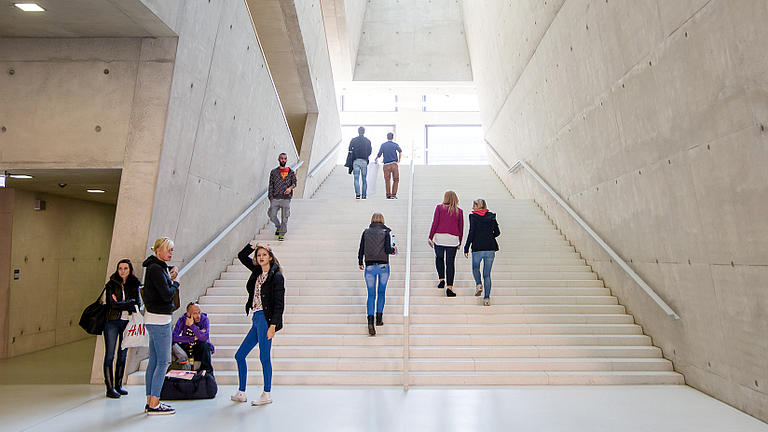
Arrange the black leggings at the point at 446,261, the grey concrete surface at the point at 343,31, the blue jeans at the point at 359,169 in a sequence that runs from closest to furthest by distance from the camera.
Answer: the black leggings at the point at 446,261 < the blue jeans at the point at 359,169 < the grey concrete surface at the point at 343,31

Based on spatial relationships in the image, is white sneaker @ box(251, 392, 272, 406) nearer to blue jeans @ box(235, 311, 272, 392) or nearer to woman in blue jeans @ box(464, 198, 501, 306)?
blue jeans @ box(235, 311, 272, 392)

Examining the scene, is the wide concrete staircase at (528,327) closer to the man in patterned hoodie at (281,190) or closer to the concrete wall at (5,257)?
the man in patterned hoodie at (281,190)

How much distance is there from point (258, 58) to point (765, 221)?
26.5 ft

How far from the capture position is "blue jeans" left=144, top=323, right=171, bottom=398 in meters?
4.75

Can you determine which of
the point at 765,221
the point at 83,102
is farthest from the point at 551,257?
the point at 83,102

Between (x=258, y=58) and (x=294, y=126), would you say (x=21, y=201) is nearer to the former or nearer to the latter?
(x=258, y=58)

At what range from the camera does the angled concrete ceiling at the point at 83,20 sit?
18.5ft

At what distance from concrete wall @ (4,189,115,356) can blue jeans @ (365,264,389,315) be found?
557cm

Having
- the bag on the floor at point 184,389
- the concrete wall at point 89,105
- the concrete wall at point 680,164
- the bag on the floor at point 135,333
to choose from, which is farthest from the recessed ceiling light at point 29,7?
the concrete wall at point 680,164

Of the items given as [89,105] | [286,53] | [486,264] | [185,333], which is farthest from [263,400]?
[286,53]

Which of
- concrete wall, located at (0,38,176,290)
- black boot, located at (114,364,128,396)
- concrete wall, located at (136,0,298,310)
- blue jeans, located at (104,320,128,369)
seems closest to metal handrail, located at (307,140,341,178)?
concrete wall, located at (136,0,298,310)

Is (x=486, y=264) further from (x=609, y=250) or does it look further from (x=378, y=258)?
(x=609, y=250)

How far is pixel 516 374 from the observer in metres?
5.91

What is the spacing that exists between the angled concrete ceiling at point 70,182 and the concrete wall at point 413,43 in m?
14.1
